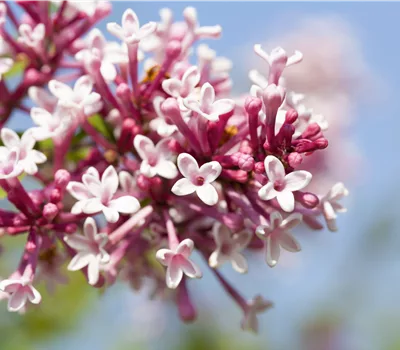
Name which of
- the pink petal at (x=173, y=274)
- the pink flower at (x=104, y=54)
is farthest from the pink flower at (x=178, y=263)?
the pink flower at (x=104, y=54)

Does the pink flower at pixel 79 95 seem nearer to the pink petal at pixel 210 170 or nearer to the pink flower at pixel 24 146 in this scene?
the pink flower at pixel 24 146

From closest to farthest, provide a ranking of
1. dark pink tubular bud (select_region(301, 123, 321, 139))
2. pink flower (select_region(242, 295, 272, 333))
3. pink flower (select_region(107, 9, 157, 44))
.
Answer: dark pink tubular bud (select_region(301, 123, 321, 139)), pink flower (select_region(107, 9, 157, 44)), pink flower (select_region(242, 295, 272, 333))

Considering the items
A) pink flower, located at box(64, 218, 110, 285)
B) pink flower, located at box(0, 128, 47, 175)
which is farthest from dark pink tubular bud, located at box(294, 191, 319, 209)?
pink flower, located at box(0, 128, 47, 175)

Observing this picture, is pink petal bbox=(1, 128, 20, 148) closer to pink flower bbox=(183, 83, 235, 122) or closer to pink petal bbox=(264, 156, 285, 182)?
pink flower bbox=(183, 83, 235, 122)

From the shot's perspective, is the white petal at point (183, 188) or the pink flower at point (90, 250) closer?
the white petal at point (183, 188)

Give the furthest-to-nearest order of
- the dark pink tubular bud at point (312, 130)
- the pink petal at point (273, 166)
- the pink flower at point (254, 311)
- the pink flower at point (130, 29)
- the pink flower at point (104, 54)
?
the pink flower at point (254, 311) → the pink flower at point (104, 54) → the pink flower at point (130, 29) → the dark pink tubular bud at point (312, 130) → the pink petal at point (273, 166)

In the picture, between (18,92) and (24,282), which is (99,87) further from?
(24,282)
